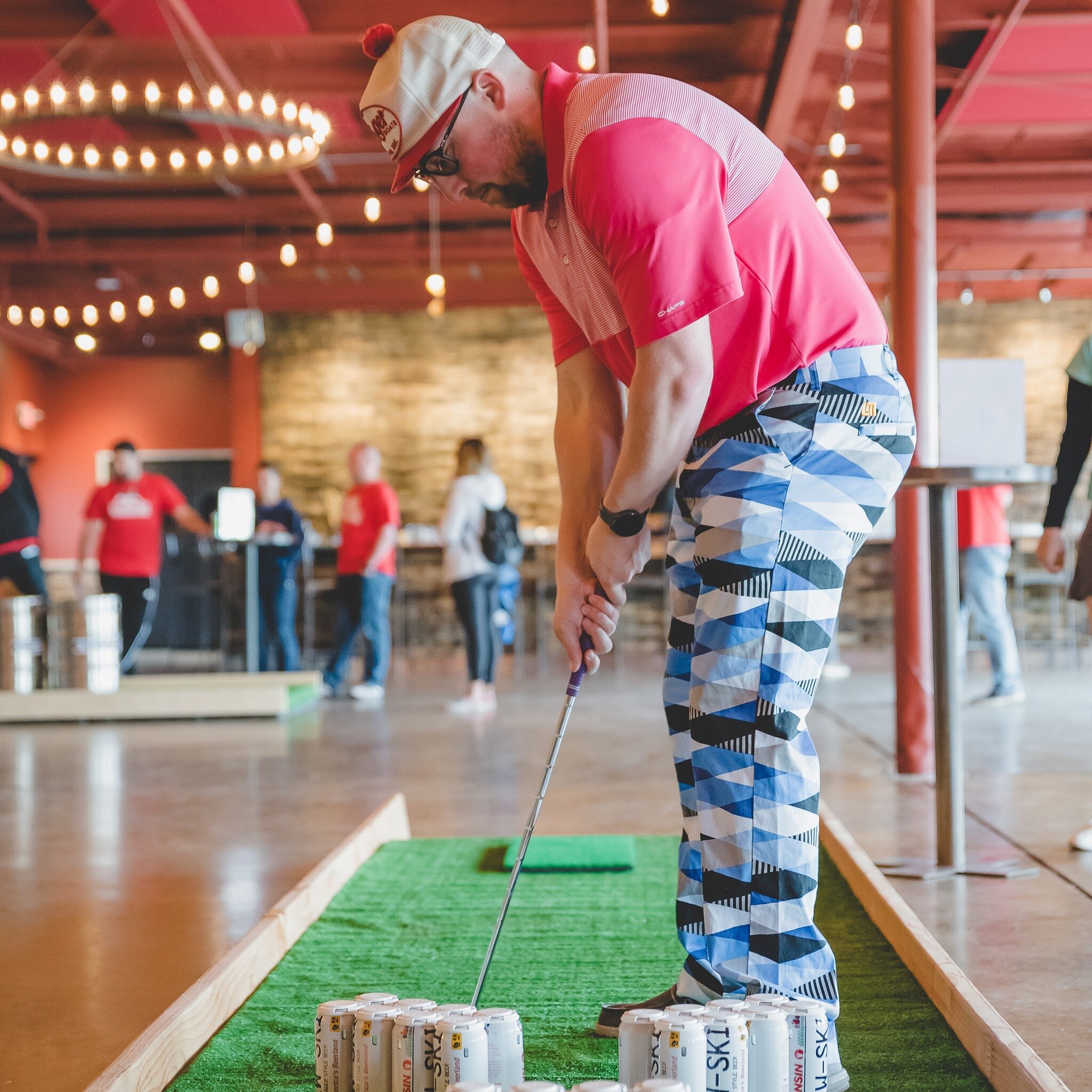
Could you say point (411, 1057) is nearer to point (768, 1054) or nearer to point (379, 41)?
point (768, 1054)

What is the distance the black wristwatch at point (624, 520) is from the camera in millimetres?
1501

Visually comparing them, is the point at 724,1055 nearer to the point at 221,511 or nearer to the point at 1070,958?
the point at 1070,958

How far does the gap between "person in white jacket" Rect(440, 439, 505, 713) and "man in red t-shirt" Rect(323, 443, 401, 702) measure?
2.21ft

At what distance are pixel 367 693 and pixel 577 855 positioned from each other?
14.0ft

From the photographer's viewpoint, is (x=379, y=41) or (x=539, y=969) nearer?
(x=379, y=41)

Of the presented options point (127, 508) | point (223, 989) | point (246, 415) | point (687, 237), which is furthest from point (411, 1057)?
point (246, 415)

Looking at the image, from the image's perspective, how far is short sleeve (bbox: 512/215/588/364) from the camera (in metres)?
1.71

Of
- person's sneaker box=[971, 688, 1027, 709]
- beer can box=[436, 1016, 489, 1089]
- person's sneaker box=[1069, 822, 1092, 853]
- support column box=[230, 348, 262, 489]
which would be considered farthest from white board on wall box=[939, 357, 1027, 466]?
support column box=[230, 348, 262, 489]

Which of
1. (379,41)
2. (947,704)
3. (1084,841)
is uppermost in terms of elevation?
(379,41)

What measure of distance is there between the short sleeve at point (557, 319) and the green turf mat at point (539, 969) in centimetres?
98

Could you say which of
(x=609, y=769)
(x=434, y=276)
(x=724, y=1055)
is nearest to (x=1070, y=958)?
(x=724, y=1055)

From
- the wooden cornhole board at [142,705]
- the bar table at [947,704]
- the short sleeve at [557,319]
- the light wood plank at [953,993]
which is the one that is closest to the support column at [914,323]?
the bar table at [947,704]

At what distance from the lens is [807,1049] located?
129cm

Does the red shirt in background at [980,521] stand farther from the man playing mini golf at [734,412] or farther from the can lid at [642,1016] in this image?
the can lid at [642,1016]
